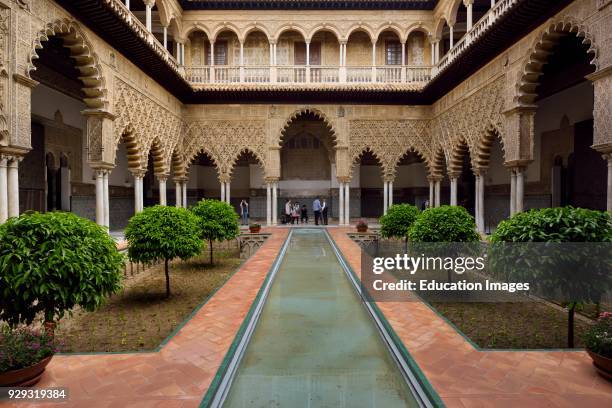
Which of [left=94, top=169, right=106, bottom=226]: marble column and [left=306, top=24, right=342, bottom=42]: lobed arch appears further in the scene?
[left=306, top=24, right=342, bottom=42]: lobed arch

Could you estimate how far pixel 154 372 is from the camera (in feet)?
10.2

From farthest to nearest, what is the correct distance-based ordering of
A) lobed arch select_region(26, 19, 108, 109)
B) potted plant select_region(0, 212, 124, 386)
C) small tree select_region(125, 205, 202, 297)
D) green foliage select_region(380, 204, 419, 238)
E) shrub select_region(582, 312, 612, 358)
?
1. green foliage select_region(380, 204, 419, 238)
2. lobed arch select_region(26, 19, 108, 109)
3. small tree select_region(125, 205, 202, 297)
4. shrub select_region(582, 312, 612, 358)
5. potted plant select_region(0, 212, 124, 386)

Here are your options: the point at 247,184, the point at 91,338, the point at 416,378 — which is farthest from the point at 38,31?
the point at 247,184

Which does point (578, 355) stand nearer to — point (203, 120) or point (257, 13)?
point (203, 120)

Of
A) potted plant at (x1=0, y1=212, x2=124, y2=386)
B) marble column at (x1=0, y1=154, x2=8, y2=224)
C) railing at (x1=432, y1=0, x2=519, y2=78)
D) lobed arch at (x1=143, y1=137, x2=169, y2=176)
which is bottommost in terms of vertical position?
potted plant at (x1=0, y1=212, x2=124, y2=386)

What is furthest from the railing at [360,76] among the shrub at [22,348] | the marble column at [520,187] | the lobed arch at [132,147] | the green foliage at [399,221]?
the shrub at [22,348]

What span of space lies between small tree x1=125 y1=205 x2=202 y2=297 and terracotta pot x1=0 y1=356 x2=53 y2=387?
2.99 m

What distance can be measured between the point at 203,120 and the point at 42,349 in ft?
48.3

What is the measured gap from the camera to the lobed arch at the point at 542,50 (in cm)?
768

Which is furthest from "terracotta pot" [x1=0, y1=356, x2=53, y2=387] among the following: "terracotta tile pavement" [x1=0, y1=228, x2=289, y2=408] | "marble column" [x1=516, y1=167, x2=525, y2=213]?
"marble column" [x1=516, y1=167, x2=525, y2=213]

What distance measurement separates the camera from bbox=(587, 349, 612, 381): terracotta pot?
2.91 m

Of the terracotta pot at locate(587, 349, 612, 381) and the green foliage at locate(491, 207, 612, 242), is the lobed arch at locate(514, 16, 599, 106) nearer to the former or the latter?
the green foliage at locate(491, 207, 612, 242)

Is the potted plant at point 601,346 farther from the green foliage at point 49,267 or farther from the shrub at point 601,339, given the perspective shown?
the green foliage at point 49,267

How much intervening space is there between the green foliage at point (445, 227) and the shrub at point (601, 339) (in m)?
3.06
